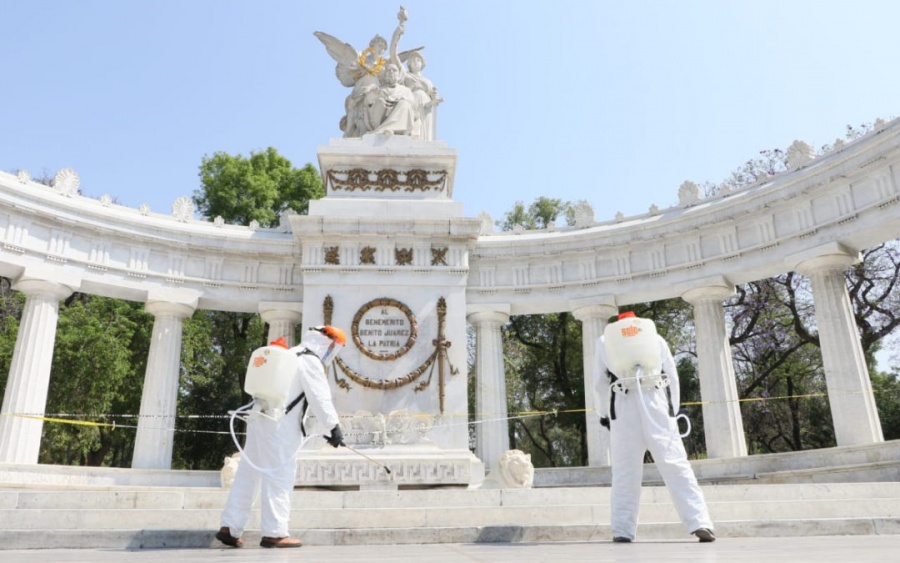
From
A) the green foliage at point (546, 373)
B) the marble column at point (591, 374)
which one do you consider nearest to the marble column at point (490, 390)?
the marble column at point (591, 374)

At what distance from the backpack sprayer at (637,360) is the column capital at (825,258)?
699 inches

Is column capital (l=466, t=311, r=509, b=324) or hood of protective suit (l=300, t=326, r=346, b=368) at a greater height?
column capital (l=466, t=311, r=509, b=324)

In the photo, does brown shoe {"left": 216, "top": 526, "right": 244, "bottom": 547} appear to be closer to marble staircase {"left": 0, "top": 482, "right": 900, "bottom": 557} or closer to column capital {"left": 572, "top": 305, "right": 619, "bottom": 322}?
marble staircase {"left": 0, "top": 482, "right": 900, "bottom": 557}

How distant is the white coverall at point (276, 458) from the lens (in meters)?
9.01

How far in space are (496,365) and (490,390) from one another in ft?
3.69

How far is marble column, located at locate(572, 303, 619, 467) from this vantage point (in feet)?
90.7

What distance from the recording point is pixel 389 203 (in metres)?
21.3

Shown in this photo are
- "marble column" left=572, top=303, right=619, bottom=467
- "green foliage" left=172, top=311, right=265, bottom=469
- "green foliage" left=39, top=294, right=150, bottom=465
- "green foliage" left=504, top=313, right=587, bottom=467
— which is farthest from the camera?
"green foliage" left=504, top=313, right=587, bottom=467

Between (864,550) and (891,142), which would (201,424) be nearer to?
(891,142)

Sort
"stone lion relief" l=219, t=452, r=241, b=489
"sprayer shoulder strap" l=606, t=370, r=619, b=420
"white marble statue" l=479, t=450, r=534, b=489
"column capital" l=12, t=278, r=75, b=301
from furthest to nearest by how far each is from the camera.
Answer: "column capital" l=12, t=278, r=75, b=301 < "stone lion relief" l=219, t=452, r=241, b=489 < "white marble statue" l=479, t=450, r=534, b=489 < "sprayer shoulder strap" l=606, t=370, r=619, b=420

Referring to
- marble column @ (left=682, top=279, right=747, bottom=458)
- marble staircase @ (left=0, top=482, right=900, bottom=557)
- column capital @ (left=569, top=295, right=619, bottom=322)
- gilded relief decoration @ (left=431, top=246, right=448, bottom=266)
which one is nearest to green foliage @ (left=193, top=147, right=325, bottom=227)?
column capital @ (left=569, top=295, right=619, bottom=322)

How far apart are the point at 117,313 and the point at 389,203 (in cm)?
2106

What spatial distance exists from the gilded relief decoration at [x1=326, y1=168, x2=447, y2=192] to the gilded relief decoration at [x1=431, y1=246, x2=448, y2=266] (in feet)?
7.67

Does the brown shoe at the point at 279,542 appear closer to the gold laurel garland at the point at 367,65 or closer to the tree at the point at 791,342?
the gold laurel garland at the point at 367,65
